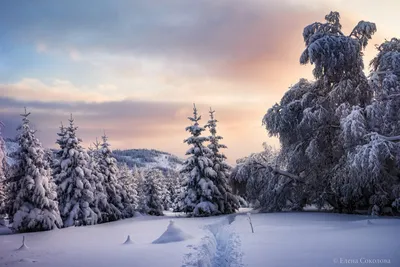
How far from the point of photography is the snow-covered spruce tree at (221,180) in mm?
27266

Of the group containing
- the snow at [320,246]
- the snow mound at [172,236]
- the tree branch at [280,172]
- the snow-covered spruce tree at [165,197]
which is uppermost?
the tree branch at [280,172]

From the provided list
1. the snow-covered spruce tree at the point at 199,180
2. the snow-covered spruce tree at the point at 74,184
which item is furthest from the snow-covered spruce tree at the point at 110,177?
the snow-covered spruce tree at the point at 199,180

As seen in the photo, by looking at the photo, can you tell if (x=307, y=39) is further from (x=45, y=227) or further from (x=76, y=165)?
(x=45, y=227)

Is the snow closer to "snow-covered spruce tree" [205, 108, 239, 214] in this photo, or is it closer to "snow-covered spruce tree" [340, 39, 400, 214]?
"snow-covered spruce tree" [340, 39, 400, 214]

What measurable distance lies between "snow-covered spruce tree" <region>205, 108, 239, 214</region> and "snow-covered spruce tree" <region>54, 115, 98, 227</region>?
9.60 metres

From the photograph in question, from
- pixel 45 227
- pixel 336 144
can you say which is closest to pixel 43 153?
pixel 45 227

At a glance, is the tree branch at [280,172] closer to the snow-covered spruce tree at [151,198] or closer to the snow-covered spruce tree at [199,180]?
the snow-covered spruce tree at [199,180]

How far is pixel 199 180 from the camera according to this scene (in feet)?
88.7

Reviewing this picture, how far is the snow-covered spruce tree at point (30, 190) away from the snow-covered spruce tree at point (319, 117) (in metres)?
14.3

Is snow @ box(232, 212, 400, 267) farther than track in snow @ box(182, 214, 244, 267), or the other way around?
track in snow @ box(182, 214, 244, 267)

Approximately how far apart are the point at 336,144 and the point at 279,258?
13.4 meters

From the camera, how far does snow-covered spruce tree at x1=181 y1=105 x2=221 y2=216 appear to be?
2638cm

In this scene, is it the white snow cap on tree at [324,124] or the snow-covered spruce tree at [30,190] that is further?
the snow-covered spruce tree at [30,190]

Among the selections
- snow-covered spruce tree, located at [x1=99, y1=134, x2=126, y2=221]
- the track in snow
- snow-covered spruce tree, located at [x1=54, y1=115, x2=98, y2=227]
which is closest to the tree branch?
the track in snow
